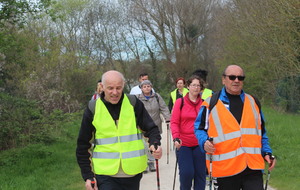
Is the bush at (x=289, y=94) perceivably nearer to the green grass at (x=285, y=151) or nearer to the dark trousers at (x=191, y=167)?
the green grass at (x=285, y=151)

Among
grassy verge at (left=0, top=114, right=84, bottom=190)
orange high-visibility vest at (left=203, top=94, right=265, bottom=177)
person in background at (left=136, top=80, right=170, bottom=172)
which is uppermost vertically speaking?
person in background at (left=136, top=80, right=170, bottom=172)

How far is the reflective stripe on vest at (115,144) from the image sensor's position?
367 cm

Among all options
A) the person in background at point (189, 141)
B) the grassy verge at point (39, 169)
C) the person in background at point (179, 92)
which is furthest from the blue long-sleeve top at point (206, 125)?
the person in background at point (179, 92)

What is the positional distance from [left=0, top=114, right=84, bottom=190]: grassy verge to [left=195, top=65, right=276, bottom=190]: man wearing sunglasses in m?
4.24

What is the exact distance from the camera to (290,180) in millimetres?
6984

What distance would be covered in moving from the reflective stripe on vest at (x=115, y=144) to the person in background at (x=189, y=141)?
191 centimetres

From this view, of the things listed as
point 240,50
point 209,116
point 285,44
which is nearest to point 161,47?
point 240,50

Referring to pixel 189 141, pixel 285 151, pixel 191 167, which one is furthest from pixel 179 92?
pixel 191 167

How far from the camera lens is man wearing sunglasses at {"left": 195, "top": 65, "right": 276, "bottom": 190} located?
12.3ft

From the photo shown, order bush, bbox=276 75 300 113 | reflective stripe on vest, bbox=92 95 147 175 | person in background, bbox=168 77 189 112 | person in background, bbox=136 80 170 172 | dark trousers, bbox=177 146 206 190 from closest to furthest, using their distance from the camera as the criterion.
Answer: reflective stripe on vest, bbox=92 95 147 175
dark trousers, bbox=177 146 206 190
person in background, bbox=136 80 170 172
person in background, bbox=168 77 189 112
bush, bbox=276 75 300 113

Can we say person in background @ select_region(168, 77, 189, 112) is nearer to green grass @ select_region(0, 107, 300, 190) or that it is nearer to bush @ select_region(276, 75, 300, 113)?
green grass @ select_region(0, 107, 300, 190)

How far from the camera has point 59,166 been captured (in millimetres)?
9047

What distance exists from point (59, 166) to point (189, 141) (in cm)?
461

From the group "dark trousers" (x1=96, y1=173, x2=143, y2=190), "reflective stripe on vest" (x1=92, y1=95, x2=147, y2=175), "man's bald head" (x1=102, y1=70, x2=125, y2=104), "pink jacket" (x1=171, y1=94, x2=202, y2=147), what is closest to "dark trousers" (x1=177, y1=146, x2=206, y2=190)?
"pink jacket" (x1=171, y1=94, x2=202, y2=147)
